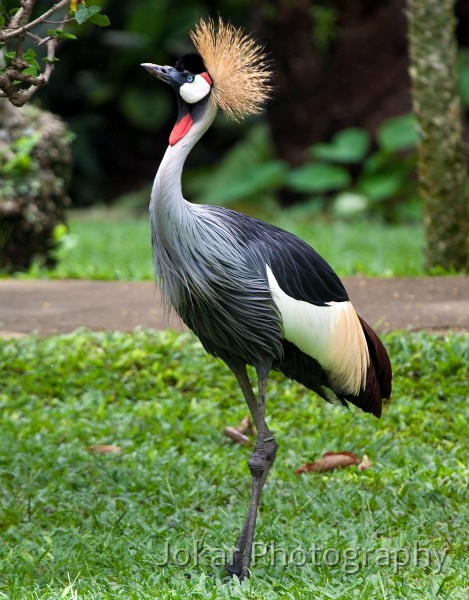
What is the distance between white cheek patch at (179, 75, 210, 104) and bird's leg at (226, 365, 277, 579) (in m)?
1.03

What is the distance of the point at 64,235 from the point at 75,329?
2.34 meters

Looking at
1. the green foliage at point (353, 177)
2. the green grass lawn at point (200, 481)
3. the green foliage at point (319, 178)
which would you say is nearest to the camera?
the green grass lawn at point (200, 481)

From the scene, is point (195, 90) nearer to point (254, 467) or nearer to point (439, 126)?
point (254, 467)

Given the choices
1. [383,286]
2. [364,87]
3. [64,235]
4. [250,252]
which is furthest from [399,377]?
[364,87]

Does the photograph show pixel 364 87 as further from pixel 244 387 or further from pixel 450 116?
pixel 244 387

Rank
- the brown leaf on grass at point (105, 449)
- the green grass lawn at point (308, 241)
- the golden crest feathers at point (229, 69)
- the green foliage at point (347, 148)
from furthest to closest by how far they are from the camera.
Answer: the green foliage at point (347, 148) → the green grass lawn at point (308, 241) → the brown leaf on grass at point (105, 449) → the golden crest feathers at point (229, 69)

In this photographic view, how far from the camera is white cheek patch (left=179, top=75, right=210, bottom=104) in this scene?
11.3 ft

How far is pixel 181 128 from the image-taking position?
3471mm

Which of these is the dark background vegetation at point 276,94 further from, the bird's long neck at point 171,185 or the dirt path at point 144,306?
the bird's long neck at point 171,185

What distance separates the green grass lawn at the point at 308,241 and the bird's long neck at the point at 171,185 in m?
4.03

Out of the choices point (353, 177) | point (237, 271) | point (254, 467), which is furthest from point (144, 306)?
point (353, 177)

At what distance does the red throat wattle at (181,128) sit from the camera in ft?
11.3

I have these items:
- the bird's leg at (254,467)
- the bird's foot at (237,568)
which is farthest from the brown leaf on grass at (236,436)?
the bird's foot at (237,568)

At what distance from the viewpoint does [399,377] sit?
5.52 meters
